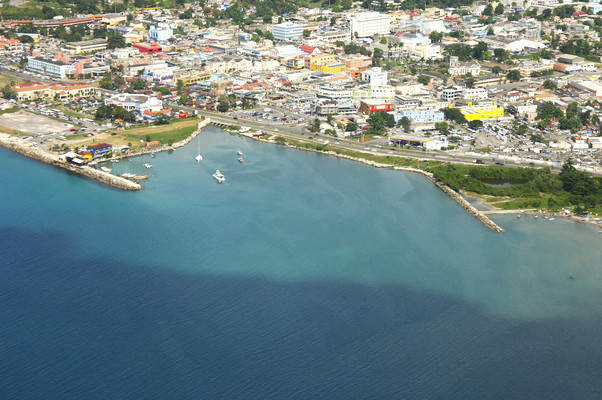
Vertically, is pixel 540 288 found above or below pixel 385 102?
below

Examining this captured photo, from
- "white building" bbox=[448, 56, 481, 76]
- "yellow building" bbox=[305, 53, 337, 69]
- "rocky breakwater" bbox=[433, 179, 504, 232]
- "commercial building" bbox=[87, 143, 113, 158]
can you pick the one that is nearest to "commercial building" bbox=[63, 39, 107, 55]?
"yellow building" bbox=[305, 53, 337, 69]

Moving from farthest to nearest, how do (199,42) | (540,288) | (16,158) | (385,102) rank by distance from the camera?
(199,42), (385,102), (16,158), (540,288)

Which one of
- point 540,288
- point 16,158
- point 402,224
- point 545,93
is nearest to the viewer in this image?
point 540,288

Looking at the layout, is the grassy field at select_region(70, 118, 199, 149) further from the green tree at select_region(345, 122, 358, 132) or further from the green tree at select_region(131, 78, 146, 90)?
the green tree at select_region(345, 122, 358, 132)

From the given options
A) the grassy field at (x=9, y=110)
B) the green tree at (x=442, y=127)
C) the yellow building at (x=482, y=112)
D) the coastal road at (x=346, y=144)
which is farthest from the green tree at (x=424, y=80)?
the grassy field at (x=9, y=110)

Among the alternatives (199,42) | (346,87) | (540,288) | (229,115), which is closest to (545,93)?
(346,87)

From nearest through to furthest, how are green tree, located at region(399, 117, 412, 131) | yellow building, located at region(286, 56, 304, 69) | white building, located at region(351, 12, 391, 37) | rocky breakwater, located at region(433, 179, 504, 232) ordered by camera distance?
rocky breakwater, located at region(433, 179, 504, 232) < green tree, located at region(399, 117, 412, 131) < yellow building, located at region(286, 56, 304, 69) < white building, located at region(351, 12, 391, 37)

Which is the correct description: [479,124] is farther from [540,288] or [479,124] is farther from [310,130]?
[540,288]
